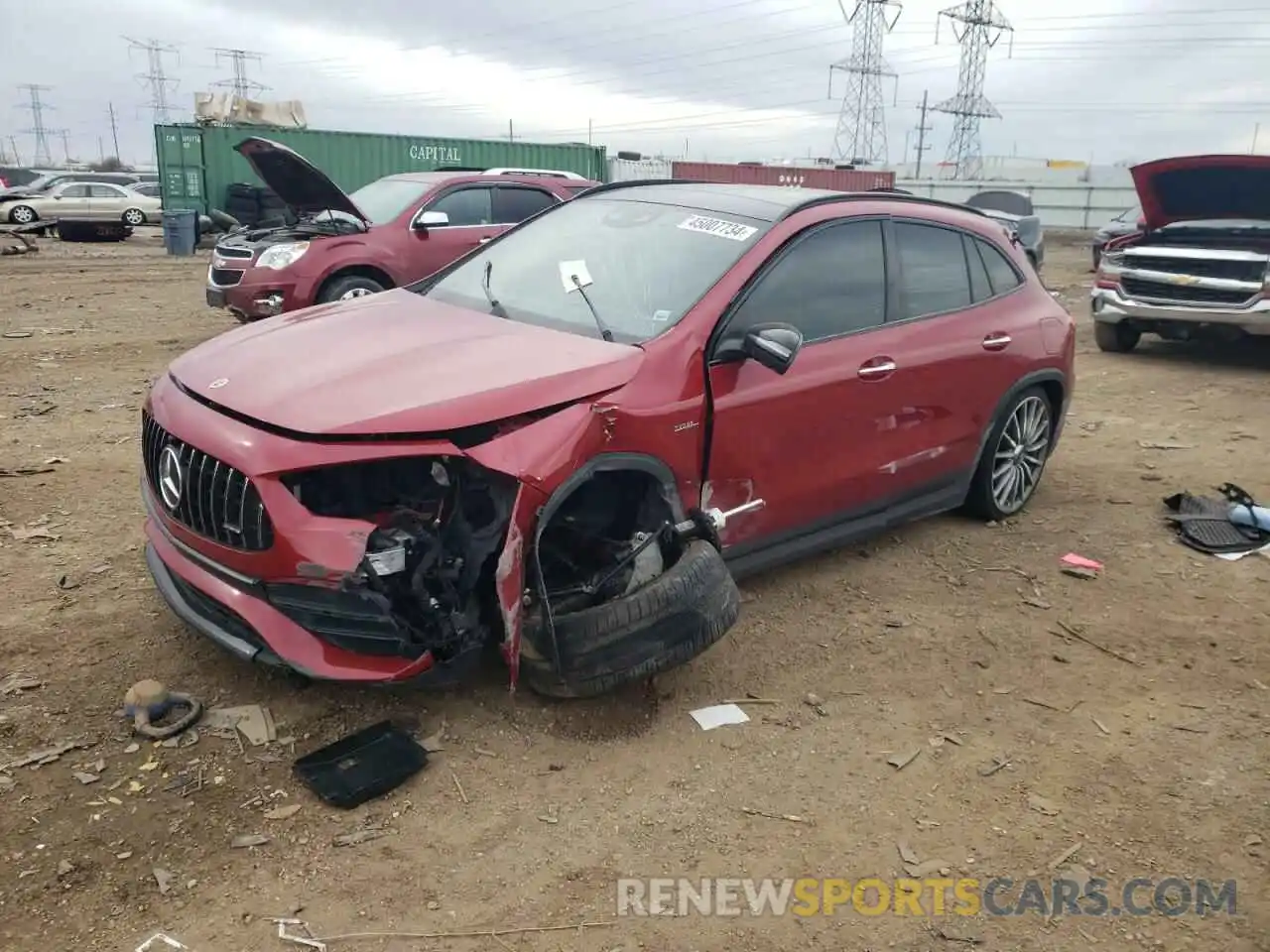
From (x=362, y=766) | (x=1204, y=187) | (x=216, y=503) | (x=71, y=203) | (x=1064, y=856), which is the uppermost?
(x=1204, y=187)

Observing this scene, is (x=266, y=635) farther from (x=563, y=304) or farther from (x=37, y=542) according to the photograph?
(x=37, y=542)

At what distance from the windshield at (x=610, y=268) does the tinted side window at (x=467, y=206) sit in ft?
19.5

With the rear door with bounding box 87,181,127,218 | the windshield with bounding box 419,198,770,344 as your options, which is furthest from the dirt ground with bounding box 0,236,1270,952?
the rear door with bounding box 87,181,127,218

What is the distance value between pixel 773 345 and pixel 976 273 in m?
1.99

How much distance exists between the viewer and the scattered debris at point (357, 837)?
2703 mm

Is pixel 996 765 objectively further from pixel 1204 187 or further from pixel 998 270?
pixel 1204 187

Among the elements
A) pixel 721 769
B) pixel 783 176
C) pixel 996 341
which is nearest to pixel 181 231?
pixel 783 176

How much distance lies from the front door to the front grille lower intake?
1550 mm

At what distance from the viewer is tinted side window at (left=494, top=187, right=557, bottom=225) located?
1066 centimetres

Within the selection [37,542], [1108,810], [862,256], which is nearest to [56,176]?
[37,542]

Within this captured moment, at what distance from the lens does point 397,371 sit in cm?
318

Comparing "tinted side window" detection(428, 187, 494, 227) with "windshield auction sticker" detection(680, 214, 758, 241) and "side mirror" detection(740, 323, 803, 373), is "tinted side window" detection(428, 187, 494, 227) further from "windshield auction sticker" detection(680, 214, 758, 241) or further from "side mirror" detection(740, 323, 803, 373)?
"side mirror" detection(740, 323, 803, 373)

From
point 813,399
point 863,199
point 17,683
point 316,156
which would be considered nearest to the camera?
point 17,683

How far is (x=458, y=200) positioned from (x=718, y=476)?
7.59 metres
